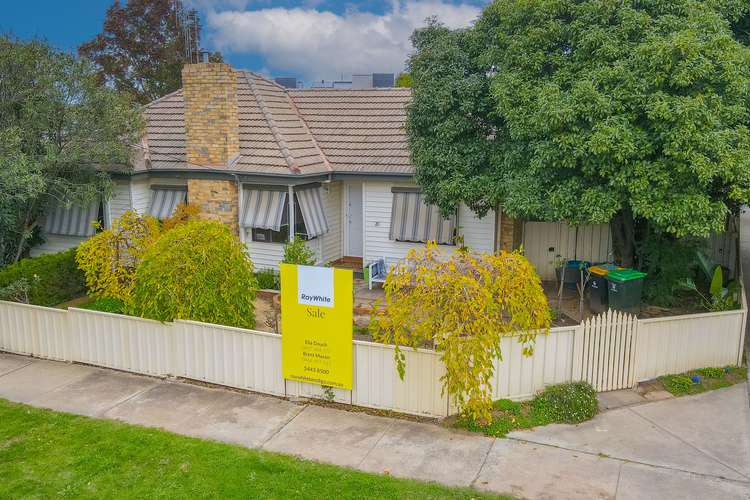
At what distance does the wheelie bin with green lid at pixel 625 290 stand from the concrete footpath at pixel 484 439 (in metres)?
2.70

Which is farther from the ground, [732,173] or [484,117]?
[484,117]

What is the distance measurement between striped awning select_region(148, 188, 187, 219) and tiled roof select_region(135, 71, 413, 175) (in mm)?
746

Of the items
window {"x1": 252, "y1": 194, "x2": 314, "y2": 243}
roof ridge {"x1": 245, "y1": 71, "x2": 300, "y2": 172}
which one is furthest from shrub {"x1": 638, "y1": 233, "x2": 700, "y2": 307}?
roof ridge {"x1": 245, "y1": 71, "x2": 300, "y2": 172}

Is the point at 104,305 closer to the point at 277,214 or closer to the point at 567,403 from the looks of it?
the point at 277,214

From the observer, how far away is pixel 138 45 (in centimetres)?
3800

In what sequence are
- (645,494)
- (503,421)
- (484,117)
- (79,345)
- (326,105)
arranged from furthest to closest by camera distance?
(326,105) → (484,117) → (79,345) → (503,421) → (645,494)

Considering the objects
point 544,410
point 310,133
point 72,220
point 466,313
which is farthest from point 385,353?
point 72,220

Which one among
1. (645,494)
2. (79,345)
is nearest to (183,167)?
(79,345)

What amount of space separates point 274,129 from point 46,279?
259 inches

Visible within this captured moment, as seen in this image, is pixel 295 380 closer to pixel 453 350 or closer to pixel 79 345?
pixel 453 350

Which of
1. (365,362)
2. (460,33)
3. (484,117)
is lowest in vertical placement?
(365,362)

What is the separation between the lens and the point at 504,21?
13.1 m

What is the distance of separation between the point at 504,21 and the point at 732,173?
5215mm

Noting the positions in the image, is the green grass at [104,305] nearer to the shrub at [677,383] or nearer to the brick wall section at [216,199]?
the brick wall section at [216,199]
